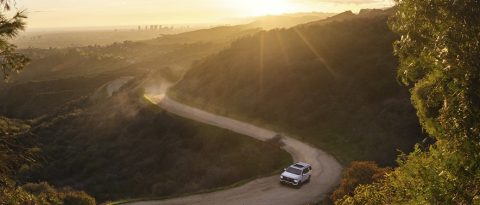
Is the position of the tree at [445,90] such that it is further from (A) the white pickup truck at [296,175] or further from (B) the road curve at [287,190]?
(A) the white pickup truck at [296,175]

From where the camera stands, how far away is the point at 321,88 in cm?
5184

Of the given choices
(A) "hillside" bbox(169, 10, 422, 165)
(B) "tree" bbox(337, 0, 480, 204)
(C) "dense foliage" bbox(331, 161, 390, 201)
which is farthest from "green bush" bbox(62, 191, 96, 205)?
(B) "tree" bbox(337, 0, 480, 204)

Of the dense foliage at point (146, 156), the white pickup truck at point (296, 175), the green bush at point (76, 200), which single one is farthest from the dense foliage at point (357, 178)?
the green bush at point (76, 200)

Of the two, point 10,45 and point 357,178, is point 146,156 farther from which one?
point 10,45

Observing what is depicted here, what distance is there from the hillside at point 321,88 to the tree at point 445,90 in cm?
2670

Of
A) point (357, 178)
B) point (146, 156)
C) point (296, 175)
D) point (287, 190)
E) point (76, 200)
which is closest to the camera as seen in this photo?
point (357, 178)

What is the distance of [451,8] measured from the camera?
8102 mm

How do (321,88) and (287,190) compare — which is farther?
(321,88)

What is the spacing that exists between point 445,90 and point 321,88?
144ft

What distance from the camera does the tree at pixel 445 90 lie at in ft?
25.8

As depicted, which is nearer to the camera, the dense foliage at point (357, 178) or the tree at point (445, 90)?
the tree at point (445, 90)

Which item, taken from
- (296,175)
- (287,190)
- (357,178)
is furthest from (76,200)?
(357,178)

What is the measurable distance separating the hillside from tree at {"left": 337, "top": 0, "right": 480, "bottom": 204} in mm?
26704

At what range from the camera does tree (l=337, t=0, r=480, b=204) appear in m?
7.88
